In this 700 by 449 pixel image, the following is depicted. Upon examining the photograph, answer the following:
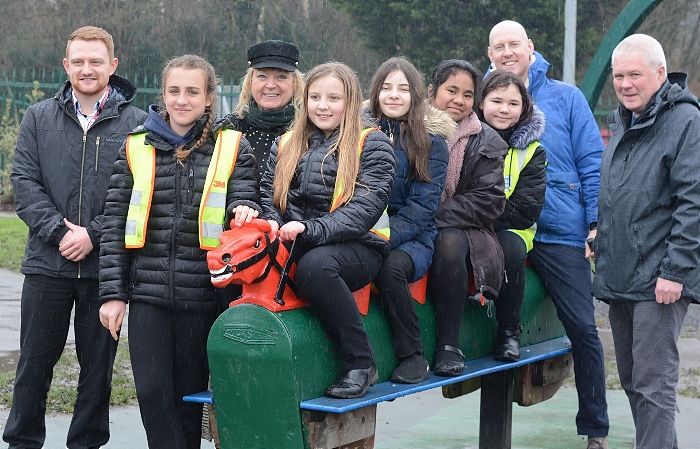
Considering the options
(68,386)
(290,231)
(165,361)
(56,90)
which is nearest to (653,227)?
(290,231)

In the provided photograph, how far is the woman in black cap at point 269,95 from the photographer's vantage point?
488cm

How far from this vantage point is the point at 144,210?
13.2ft

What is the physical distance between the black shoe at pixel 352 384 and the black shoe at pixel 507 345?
1165 millimetres

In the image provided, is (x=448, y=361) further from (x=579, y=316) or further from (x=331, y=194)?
(x=579, y=316)

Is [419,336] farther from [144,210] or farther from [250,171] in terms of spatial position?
[144,210]

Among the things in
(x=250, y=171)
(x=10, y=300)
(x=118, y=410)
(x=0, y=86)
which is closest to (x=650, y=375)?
(x=250, y=171)

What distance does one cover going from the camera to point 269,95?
16.2 ft

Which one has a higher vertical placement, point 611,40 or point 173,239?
point 611,40

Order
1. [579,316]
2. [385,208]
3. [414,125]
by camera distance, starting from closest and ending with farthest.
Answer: [385,208] → [414,125] → [579,316]

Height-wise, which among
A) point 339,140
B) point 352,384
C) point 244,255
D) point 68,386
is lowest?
point 68,386

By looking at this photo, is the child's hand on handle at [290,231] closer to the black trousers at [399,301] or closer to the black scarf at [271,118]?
the black trousers at [399,301]

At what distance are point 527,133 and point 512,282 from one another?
74cm

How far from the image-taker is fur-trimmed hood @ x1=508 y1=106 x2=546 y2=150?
16.3ft

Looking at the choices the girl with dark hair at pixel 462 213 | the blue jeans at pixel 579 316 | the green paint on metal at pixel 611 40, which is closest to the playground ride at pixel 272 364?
the girl with dark hair at pixel 462 213
